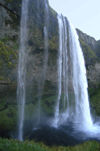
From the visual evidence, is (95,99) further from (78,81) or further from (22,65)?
(22,65)

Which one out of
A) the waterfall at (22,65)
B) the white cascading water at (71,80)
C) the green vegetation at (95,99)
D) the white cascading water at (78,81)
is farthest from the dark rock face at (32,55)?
the green vegetation at (95,99)

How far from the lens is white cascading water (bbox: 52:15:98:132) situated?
1580 cm

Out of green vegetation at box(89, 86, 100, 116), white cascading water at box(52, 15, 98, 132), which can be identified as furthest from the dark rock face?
green vegetation at box(89, 86, 100, 116)

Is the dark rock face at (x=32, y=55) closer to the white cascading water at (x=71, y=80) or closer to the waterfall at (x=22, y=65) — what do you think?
the waterfall at (x=22, y=65)

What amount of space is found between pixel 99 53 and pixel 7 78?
15463mm

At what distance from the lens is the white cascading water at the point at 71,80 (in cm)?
1580

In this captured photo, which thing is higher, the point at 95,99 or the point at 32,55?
the point at 32,55

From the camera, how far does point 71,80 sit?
16625mm

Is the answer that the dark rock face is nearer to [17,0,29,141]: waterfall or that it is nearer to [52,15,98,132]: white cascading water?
[17,0,29,141]: waterfall

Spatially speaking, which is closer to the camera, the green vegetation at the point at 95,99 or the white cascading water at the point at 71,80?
the white cascading water at the point at 71,80

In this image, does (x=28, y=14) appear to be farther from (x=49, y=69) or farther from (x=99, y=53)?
(x=99, y=53)

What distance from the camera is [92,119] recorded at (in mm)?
16078

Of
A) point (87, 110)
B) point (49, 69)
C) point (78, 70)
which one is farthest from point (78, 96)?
point (49, 69)

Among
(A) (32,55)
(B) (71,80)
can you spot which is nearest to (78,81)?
(B) (71,80)
